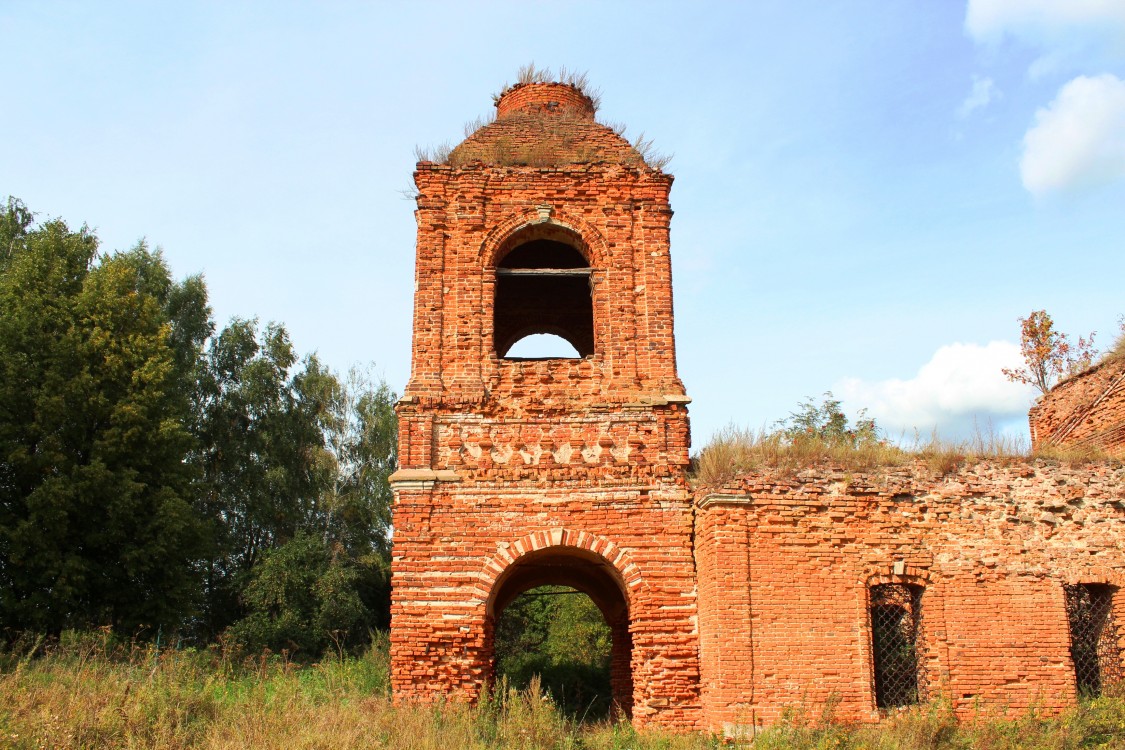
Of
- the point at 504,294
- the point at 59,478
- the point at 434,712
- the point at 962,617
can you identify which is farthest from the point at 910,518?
the point at 59,478

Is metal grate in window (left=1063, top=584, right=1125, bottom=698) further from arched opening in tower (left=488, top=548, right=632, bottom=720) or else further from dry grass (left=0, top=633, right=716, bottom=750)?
arched opening in tower (left=488, top=548, right=632, bottom=720)

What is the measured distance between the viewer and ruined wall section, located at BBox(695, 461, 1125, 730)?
8.90 meters

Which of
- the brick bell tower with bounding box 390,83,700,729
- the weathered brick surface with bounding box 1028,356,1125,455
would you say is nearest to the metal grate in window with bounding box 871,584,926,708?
the brick bell tower with bounding box 390,83,700,729

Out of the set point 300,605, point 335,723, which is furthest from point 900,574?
point 300,605

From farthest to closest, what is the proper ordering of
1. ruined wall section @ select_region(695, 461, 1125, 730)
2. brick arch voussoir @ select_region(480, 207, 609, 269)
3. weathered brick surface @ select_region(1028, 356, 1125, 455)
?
1. weathered brick surface @ select_region(1028, 356, 1125, 455)
2. brick arch voussoir @ select_region(480, 207, 609, 269)
3. ruined wall section @ select_region(695, 461, 1125, 730)

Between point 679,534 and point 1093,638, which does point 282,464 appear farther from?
point 1093,638

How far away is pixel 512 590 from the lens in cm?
1255

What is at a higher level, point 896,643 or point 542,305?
point 542,305

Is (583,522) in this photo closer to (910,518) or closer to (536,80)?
(910,518)

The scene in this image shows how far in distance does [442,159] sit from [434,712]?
7014 mm

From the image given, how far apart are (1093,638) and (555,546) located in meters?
5.97

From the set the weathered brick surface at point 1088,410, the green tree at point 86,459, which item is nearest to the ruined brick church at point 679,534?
the weathered brick surface at point 1088,410

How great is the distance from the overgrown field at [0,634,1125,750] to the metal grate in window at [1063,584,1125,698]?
662 millimetres

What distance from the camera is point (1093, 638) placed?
31.6 feet
